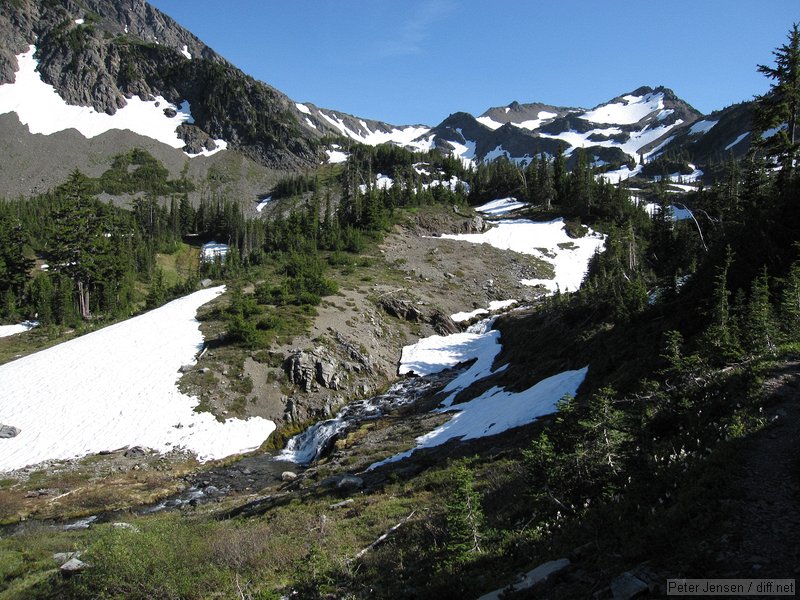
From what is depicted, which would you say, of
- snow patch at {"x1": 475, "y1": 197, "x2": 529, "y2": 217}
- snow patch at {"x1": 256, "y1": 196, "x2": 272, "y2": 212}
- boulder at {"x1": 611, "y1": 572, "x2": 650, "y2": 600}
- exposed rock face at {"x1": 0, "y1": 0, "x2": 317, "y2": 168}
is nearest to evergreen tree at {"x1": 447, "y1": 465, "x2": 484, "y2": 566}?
boulder at {"x1": 611, "y1": 572, "x2": 650, "y2": 600}

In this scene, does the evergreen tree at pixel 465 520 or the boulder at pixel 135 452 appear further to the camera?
the boulder at pixel 135 452

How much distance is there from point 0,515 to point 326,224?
2685 inches

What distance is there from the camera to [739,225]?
21.7m

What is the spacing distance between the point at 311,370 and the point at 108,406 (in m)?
14.9

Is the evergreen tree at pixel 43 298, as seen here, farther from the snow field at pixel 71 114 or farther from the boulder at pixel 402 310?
the snow field at pixel 71 114

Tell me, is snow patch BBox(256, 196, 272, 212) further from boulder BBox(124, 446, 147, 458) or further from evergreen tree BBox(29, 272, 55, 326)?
boulder BBox(124, 446, 147, 458)

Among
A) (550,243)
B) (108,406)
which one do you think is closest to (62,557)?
(108,406)

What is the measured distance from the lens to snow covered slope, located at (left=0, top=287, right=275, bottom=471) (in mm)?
30250

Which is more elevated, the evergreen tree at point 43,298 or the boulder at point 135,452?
the evergreen tree at point 43,298

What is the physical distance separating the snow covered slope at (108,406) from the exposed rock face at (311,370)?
5.04 metres

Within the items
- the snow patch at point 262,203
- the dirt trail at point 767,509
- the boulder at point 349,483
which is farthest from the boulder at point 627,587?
the snow patch at point 262,203

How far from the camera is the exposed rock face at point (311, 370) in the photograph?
38375 mm

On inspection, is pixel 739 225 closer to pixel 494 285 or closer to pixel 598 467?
pixel 598 467

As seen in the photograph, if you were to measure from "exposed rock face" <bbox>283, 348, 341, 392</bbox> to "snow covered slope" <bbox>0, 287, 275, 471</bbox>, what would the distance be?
5.04 metres
